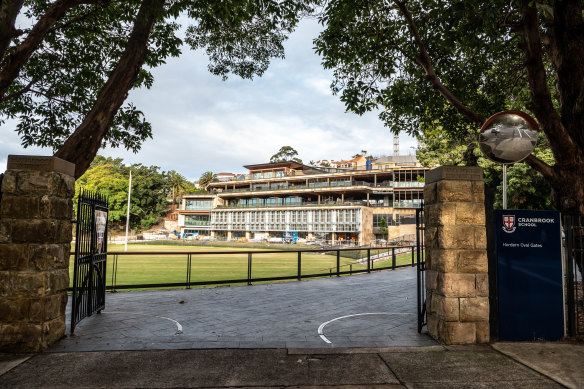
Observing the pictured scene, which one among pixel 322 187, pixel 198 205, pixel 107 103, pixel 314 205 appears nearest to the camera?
pixel 107 103

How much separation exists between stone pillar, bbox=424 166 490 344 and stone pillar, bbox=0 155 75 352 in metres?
5.55

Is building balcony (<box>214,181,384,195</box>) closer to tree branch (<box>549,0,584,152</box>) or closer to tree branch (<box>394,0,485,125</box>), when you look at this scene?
tree branch (<box>394,0,485,125</box>)

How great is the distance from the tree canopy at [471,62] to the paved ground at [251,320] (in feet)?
12.7

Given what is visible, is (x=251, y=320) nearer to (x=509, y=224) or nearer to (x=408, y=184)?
(x=509, y=224)

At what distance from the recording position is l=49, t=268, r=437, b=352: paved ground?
16.0 feet

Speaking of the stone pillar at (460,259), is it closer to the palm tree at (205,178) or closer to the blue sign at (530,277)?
the blue sign at (530,277)

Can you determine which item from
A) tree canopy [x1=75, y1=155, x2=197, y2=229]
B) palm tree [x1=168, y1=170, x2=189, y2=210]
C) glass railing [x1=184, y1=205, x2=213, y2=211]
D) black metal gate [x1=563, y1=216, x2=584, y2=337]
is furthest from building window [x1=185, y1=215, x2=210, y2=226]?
black metal gate [x1=563, y1=216, x2=584, y2=337]

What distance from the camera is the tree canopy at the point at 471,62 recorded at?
19.3 feet

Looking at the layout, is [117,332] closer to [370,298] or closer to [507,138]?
[370,298]

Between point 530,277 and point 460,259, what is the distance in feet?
3.52

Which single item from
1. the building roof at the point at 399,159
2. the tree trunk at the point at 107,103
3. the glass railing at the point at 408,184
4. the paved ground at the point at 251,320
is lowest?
the paved ground at the point at 251,320

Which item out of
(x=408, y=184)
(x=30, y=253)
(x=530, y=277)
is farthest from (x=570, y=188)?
(x=408, y=184)

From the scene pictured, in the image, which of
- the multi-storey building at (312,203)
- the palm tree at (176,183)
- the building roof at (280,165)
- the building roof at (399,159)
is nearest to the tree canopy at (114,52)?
the multi-storey building at (312,203)

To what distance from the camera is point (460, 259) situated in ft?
16.1
